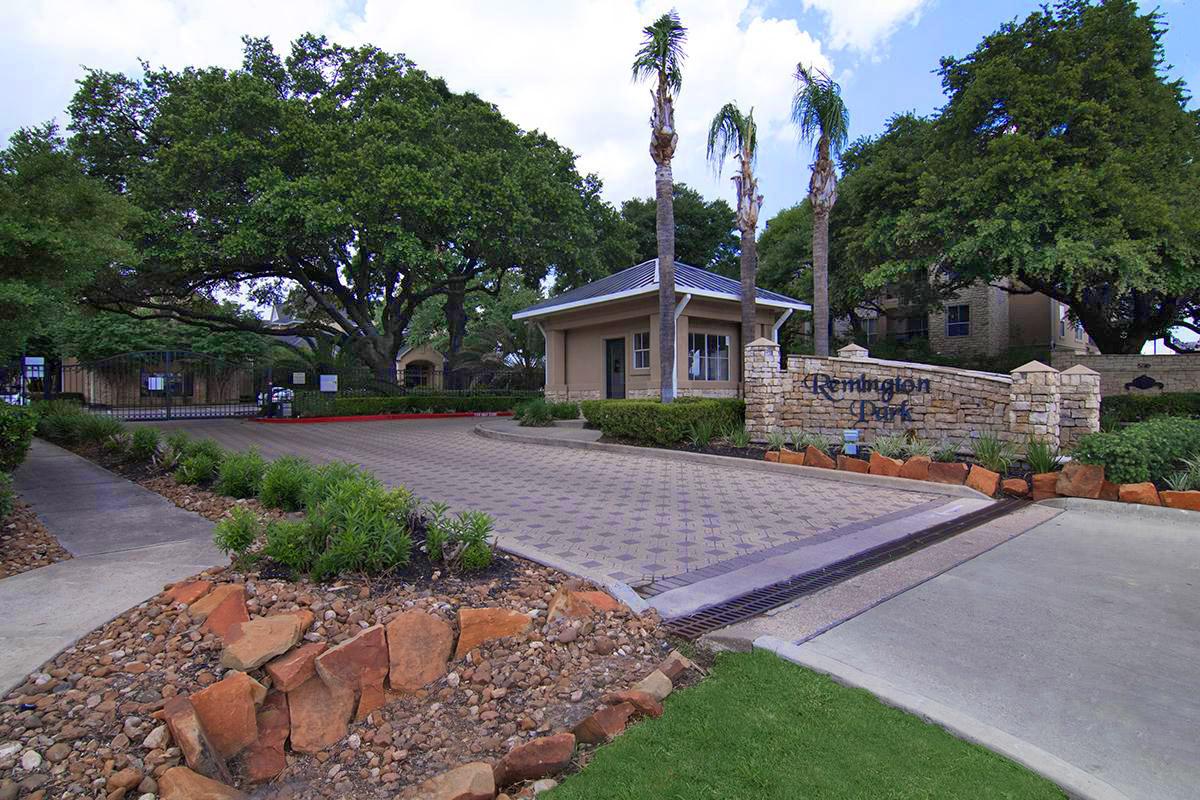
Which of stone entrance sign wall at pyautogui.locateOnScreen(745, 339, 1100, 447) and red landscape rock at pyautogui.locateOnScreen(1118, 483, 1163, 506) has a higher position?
stone entrance sign wall at pyautogui.locateOnScreen(745, 339, 1100, 447)

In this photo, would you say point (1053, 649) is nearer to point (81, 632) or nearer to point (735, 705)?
point (735, 705)

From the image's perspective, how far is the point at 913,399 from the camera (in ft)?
35.9

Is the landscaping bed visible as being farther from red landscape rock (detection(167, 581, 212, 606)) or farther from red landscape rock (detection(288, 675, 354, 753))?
red landscape rock (detection(288, 675, 354, 753))

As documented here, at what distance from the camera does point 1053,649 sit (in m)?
3.62

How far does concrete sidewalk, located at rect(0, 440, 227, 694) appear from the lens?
3332 mm

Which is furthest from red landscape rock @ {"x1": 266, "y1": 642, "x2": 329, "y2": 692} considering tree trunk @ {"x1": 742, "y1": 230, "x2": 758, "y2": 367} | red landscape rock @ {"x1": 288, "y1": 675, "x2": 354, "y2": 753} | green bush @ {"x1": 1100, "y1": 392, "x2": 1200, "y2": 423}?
green bush @ {"x1": 1100, "y1": 392, "x2": 1200, "y2": 423}

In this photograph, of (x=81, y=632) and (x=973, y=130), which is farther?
(x=973, y=130)

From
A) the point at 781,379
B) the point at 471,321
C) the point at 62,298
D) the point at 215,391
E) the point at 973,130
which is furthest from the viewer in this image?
the point at 471,321

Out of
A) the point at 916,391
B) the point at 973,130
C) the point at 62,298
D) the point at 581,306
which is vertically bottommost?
the point at 916,391

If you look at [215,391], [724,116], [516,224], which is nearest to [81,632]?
[724,116]

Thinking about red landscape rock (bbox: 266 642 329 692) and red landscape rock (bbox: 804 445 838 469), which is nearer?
red landscape rock (bbox: 266 642 329 692)

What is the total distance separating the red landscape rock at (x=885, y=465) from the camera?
8844 millimetres

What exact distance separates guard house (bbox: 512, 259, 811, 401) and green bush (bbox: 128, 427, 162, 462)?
11.2 metres

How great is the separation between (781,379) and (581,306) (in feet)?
28.2
